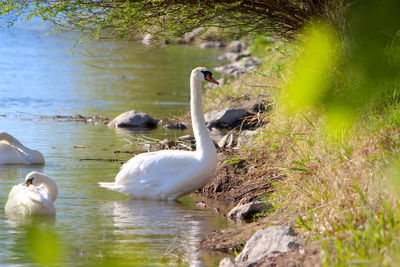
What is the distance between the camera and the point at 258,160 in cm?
966

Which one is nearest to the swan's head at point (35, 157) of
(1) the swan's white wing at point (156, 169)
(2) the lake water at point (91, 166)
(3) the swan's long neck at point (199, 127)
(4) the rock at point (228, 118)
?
(2) the lake water at point (91, 166)

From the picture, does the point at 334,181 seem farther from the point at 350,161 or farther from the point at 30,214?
the point at 30,214

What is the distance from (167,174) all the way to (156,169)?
0.15 meters

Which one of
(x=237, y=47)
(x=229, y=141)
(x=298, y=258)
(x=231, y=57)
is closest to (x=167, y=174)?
(x=229, y=141)

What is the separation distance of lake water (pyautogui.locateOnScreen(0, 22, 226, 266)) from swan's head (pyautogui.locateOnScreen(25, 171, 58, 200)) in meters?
0.21

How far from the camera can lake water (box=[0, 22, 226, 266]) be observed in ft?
20.9

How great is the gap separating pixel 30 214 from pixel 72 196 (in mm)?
1083

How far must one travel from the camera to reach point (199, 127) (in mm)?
9719

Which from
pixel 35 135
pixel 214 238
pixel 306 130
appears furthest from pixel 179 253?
pixel 35 135

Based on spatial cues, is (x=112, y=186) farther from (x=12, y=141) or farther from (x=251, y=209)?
(x=12, y=141)

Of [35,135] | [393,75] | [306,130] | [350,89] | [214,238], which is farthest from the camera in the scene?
[35,135]

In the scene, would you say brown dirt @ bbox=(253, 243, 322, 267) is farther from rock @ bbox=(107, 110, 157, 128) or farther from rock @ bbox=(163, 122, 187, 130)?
rock @ bbox=(107, 110, 157, 128)

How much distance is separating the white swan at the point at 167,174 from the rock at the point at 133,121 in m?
6.47

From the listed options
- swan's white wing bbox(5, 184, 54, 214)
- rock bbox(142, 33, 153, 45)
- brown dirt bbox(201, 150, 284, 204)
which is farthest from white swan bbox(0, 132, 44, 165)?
swan's white wing bbox(5, 184, 54, 214)
